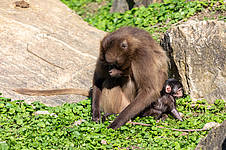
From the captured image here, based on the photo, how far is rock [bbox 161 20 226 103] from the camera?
21.3 ft

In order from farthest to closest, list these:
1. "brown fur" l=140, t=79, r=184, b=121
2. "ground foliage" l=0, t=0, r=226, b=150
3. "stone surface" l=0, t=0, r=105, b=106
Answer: "stone surface" l=0, t=0, r=105, b=106 → "brown fur" l=140, t=79, r=184, b=121 → "ground foliage" l=0, t=0, r=226, b=150

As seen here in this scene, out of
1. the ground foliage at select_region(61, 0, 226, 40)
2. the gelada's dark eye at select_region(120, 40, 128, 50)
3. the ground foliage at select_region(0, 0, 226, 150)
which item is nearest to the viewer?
the ground foliage at select_region(0, 0, 226, 150)

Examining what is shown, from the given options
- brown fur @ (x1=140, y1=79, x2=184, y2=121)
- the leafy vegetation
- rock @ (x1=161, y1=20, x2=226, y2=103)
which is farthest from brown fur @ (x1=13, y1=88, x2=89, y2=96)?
rock @ (x1=161, y1=20, x2=226, y2=103)

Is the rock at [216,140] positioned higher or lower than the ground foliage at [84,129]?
higher

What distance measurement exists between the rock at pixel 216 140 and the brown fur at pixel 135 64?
166cm

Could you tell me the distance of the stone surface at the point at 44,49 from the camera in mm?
7426

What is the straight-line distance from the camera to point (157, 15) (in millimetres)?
10141

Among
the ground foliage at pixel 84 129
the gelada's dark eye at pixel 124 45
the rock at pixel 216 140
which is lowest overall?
the ground foliage at pixel 84 129

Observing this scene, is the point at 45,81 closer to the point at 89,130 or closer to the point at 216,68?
the point at 89,130

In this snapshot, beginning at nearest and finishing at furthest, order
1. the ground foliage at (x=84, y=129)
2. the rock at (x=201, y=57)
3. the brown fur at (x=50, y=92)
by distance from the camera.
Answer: the ground foliage at (x=84, y=129) < the rock at (x=201, y=57) < the brown fur at (x=50, y=92)

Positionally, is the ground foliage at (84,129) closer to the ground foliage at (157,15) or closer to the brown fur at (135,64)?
the brown fur at (135,64)

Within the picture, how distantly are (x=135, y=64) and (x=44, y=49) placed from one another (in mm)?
3360

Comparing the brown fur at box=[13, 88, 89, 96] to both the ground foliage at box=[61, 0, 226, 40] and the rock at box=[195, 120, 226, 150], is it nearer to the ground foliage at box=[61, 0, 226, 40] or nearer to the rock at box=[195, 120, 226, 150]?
the ground foliage at box=[61, 0, 226, 40]

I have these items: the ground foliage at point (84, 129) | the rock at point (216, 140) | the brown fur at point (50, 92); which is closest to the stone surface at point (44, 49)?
the brown fur at point (50, 92)
